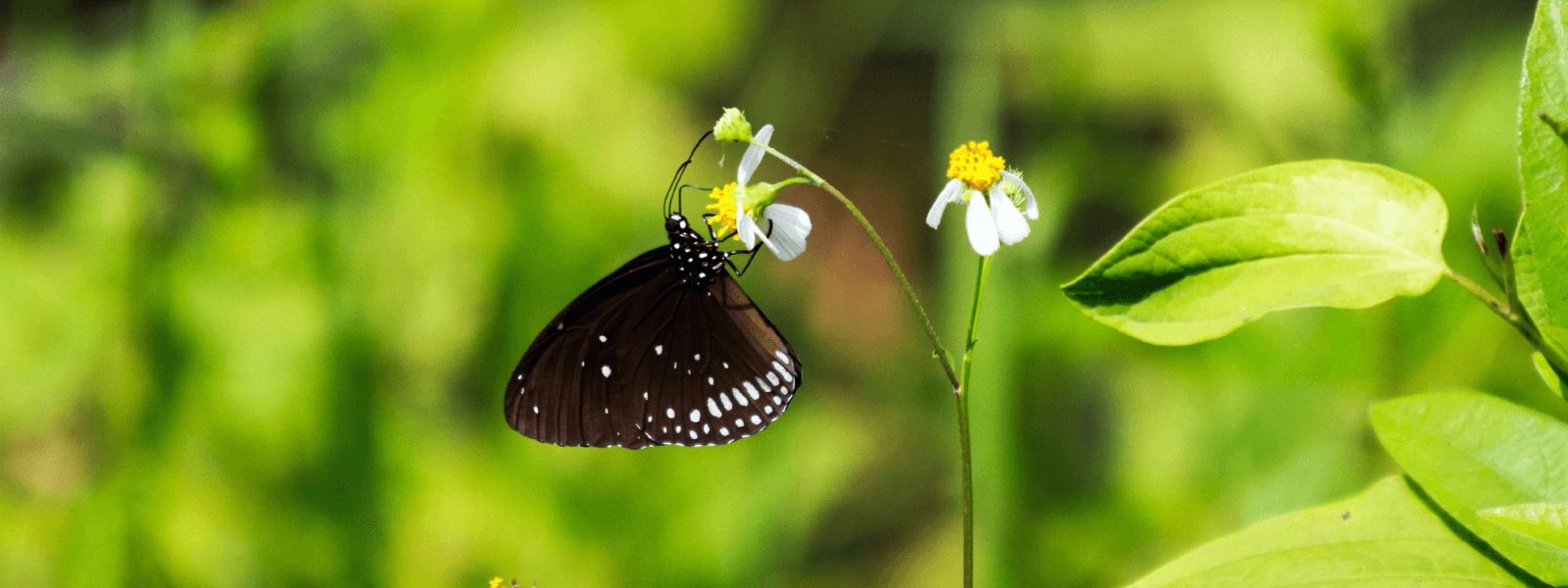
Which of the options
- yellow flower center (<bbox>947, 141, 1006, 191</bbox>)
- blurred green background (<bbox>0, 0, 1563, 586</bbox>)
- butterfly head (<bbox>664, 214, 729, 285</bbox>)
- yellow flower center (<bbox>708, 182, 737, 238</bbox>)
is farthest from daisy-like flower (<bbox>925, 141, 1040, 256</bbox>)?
blurred green background (<bbox>0, 0, 1563, 586</bbox>)

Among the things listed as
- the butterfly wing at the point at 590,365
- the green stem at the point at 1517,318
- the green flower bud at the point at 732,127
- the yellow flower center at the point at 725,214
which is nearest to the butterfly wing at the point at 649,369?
the butterfly wing at the point at 590,365

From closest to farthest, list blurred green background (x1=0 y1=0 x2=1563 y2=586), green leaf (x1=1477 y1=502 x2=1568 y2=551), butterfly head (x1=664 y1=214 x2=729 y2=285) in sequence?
green leaf (x1=1477 y1=502 x2=1568 y2=551)
butterfly head (x1=664 y1=214 x2=729 y2=285)
blurred green background (x1=0 y1=0 x2=1563 y2=586)

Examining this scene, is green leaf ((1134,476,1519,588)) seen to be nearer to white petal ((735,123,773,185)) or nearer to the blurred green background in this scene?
white petal ((735,123,773,185))

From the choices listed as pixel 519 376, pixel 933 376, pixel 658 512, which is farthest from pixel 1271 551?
pixel 933 376

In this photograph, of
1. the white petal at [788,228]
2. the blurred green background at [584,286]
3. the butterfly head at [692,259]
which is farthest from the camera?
the blurred green background at [584,286]

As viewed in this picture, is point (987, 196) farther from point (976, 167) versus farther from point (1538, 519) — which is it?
point (1538, 519)

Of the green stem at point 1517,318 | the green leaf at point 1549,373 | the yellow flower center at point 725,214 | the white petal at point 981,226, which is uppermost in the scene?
the yellow flower center at point 725,214

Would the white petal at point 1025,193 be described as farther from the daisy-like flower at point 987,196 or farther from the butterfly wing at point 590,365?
the butterfly wing at point 590,365
